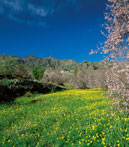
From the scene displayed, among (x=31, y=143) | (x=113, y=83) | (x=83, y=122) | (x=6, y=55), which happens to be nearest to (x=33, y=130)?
(x=31, y=143)

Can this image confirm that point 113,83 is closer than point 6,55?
Yes

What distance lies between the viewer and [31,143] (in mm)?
5016

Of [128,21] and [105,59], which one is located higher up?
[128,21]

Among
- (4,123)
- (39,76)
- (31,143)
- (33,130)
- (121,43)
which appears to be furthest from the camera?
(39,76)

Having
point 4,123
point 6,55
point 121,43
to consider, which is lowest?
point 4,123

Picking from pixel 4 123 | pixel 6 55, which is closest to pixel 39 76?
pixel 6 55

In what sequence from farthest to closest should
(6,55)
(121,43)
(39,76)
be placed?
(39,76) → (6,55) → (121,43)

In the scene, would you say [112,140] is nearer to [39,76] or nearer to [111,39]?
[111,39]

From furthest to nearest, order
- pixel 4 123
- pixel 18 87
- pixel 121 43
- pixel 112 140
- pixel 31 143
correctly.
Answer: pixel 18 87 < pixel 4 123 < pixel 121 43 < pixel 31 143 < pixel 112 140

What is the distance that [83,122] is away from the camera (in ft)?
21.3

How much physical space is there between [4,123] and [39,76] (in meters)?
54.2

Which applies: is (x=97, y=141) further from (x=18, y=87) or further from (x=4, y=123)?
(x=18, y=87)

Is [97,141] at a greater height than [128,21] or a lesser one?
lesser

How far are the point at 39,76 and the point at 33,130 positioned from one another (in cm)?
5641
